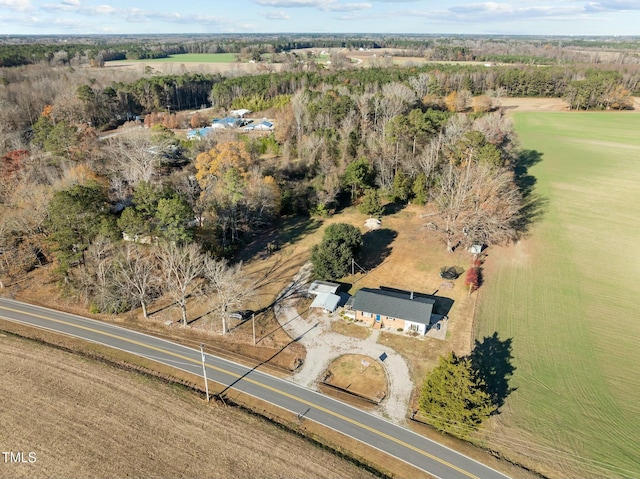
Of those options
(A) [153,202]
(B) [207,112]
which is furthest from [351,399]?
(B) [207,112]

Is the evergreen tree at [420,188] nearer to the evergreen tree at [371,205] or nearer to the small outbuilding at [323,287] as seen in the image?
the evergreen tree at [371,205]

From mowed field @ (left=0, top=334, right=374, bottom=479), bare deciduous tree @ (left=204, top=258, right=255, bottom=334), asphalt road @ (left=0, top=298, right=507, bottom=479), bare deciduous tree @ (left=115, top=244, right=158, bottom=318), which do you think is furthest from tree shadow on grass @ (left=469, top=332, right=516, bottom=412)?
bare deciduous tree @ (left=115, top=244, right=158, bottom=318)

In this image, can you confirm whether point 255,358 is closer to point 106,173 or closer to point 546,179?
point 106,173

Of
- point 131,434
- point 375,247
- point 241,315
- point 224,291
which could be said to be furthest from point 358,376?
point 375,247

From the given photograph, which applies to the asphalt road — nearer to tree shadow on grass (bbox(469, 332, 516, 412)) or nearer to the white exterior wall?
tree shadow on grass (bbox(469, 332, 516, 412))

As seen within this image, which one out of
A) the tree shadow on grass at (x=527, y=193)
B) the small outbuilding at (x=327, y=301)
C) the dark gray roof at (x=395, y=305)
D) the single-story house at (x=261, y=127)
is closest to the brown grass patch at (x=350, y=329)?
the small outbuilding at (x=327, y=301)

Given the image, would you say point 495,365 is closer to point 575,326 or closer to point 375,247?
point 575,326
